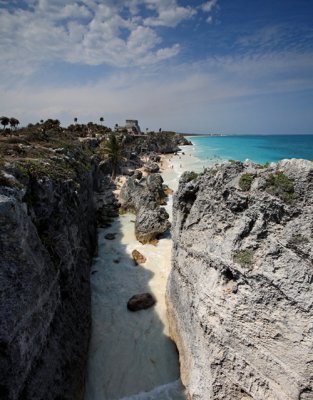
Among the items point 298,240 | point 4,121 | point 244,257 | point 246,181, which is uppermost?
point 4,121

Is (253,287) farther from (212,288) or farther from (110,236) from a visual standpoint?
(110,236)

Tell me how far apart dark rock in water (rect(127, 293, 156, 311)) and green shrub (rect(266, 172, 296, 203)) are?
12.3m

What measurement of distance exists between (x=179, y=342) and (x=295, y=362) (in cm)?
678

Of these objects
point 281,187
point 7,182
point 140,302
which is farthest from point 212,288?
point 7,182

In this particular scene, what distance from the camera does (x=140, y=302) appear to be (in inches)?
692

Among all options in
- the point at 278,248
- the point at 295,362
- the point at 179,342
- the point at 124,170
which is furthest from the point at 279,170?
the point at 124,170

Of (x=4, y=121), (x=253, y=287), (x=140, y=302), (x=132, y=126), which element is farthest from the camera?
(x=132, y=126)

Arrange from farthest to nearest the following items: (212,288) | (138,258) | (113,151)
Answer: (113,151)
(138,258)
(212,288)

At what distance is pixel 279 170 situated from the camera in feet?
31.0

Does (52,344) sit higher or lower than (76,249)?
lower

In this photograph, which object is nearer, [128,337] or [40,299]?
[40,299]

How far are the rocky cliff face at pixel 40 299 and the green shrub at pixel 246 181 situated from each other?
8784 millimetres

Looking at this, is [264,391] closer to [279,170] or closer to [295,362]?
[295,362]

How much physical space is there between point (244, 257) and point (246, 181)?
3.05 m
